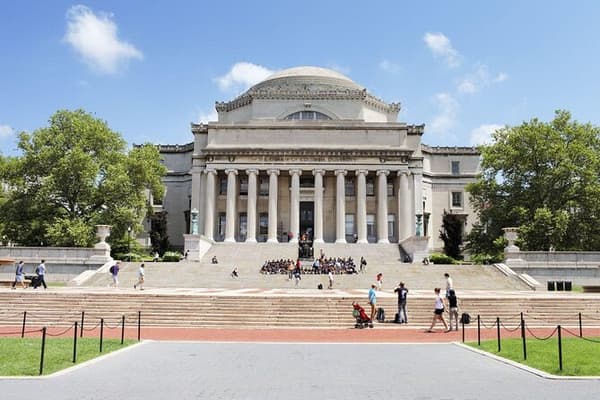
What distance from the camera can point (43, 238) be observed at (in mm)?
46094

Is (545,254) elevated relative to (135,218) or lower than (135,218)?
lower

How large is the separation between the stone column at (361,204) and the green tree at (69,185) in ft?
74.0

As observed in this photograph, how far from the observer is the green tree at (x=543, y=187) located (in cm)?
4438

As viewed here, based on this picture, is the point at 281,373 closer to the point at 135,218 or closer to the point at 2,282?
the point at 2,282

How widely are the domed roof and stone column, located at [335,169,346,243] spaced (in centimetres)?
1648

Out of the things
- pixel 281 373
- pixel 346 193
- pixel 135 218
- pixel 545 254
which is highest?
pixel 346 193

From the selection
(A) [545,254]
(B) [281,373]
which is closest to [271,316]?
(B) [281,373]

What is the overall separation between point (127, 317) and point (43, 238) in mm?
28359

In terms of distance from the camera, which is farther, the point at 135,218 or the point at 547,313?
the point at 135,218

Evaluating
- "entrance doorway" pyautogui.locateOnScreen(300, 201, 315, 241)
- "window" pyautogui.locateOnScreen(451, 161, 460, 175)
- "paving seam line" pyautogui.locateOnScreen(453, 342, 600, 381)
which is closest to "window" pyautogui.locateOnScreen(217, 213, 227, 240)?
"entrance doorway" pyautogui.locateOnScreen(300, 201, 315, 241)

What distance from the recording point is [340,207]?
56875 millimetres

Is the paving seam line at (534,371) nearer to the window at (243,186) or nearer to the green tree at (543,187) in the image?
the green tree at (543,187)

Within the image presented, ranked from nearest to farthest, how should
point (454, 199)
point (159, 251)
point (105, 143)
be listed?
point (105, 143), point (159, 251), point (454, 199)

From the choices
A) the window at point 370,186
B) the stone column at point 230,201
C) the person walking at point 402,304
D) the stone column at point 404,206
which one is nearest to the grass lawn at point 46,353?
the person walking at point 402,304
